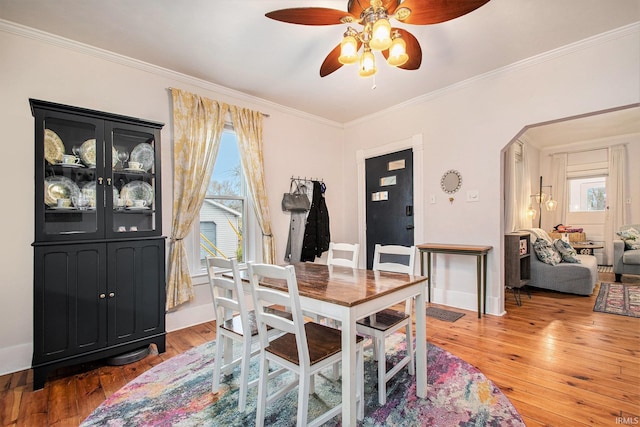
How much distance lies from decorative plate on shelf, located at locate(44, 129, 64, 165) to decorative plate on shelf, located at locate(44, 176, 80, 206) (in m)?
0.14

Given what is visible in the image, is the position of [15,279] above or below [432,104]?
below

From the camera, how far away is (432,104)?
370cm

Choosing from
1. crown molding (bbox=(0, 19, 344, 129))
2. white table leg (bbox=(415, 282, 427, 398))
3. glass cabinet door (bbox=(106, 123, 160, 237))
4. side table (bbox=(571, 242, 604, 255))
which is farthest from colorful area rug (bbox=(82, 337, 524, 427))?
side table (bbox=(571, 242, 604, 255))

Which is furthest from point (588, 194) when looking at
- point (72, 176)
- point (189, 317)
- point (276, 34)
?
point (72, 176)

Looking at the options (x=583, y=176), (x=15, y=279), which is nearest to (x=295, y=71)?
(x=15, y=279)

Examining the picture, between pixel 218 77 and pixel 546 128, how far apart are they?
18.2 ft

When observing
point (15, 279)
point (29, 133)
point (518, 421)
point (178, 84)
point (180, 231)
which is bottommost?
point (518, 421)

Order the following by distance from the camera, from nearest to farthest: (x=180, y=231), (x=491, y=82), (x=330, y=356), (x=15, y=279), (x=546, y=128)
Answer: (x=330, y=356) < (x=15, y=279) < (x=180, y=231) < (x=491, y=82) < (x=546, y=128)

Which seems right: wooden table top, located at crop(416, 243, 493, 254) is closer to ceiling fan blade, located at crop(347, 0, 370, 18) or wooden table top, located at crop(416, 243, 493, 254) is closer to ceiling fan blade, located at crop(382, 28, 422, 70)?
ceiling fan blade, located at crop(382, 28, 422, 70)

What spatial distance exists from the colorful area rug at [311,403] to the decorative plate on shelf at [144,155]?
→ 1.70 meters

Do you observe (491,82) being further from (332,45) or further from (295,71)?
(295,71)


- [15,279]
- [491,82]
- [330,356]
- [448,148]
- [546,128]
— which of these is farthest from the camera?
[546,128]

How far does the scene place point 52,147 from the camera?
223cm

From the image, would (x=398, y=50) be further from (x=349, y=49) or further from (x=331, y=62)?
(x=331, y=62)
